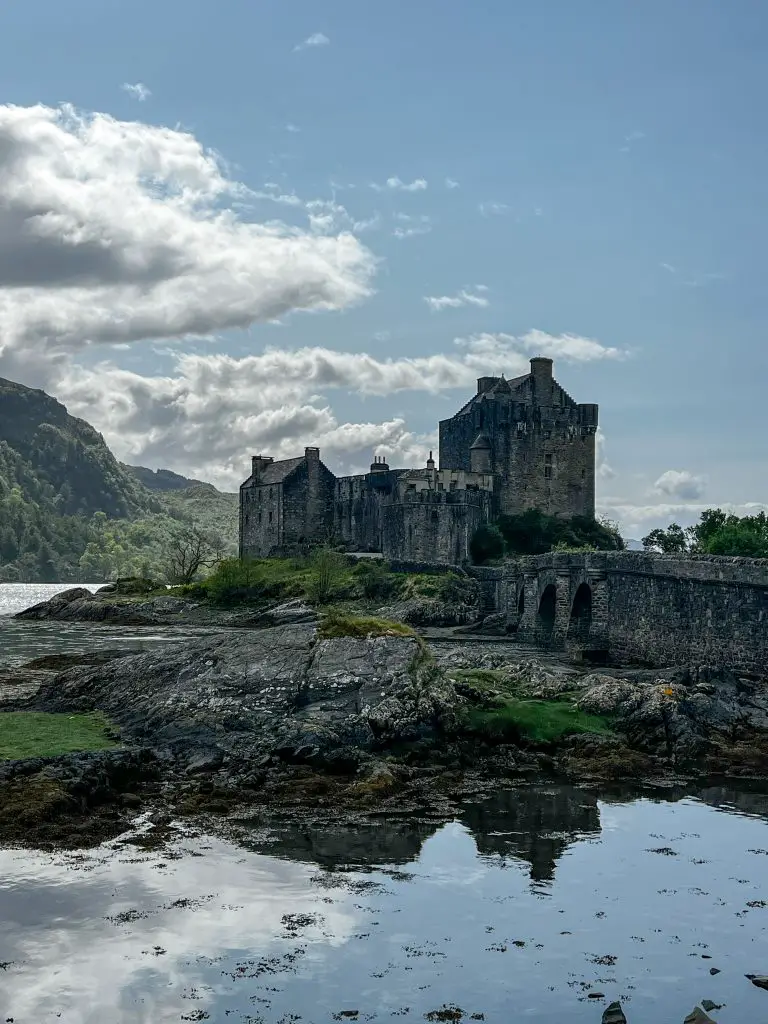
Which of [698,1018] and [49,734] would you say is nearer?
[698,1018]

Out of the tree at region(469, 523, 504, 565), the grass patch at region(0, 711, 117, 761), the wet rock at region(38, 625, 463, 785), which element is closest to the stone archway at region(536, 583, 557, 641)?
the tree at region(469, 523, 504, 565)

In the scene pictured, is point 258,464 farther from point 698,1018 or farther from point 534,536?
point 698,1018

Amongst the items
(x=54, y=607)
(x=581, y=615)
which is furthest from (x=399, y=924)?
(x=54, y=607)

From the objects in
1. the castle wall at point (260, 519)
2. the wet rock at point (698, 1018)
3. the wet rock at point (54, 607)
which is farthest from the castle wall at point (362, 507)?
the wet rock at point (698, 1018)

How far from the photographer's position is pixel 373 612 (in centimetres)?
6962

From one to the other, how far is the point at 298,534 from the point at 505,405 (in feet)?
77.9

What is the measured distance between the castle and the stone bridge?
1611 cm

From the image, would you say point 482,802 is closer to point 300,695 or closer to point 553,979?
point 300,695

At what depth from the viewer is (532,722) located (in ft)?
91.6

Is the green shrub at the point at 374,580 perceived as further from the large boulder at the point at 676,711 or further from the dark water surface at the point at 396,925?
the dark water surface at the point at 396,925

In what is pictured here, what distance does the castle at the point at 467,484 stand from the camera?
78812 mm

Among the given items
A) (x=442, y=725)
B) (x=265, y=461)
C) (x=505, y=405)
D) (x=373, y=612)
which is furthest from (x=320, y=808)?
(x=265, y=461)

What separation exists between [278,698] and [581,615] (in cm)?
2839

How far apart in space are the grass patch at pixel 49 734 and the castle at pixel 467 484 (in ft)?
162
